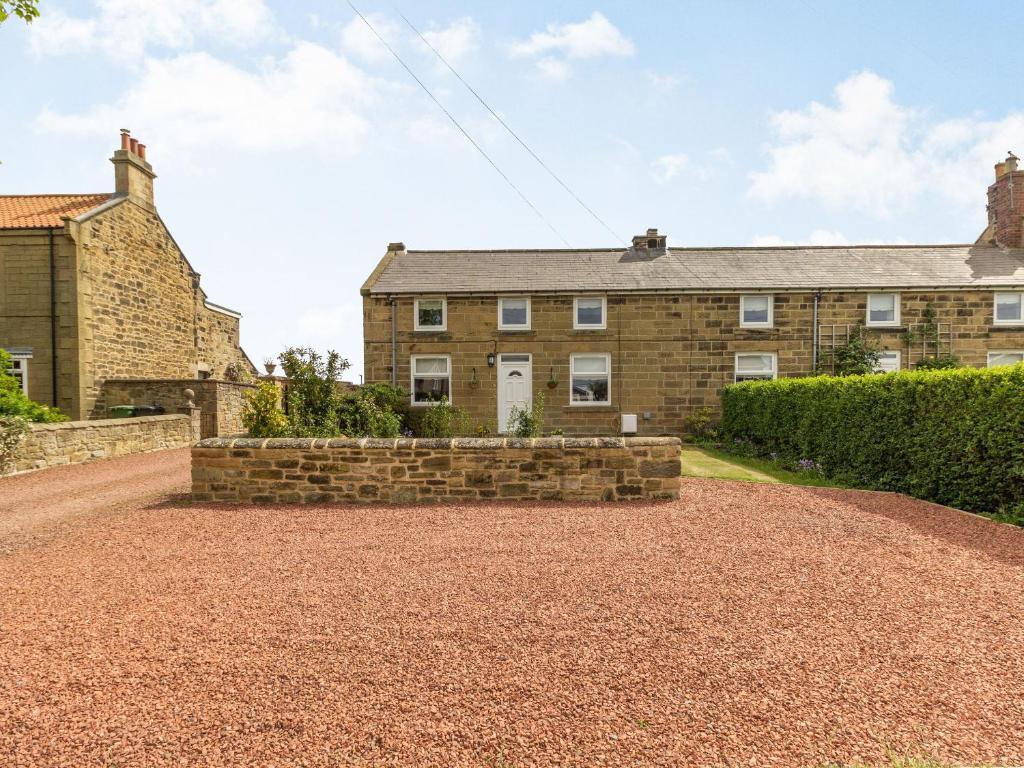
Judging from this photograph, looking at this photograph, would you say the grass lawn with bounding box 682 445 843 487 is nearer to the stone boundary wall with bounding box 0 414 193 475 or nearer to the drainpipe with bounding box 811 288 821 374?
the drainpipe with bounding box 811 288 821 374

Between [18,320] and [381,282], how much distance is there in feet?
35.4

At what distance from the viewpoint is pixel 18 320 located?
1536cm

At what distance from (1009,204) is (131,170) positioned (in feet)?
107

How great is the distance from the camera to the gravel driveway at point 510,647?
8.22 ft

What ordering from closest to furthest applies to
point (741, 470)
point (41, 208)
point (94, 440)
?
point (741, 470)
point (94, 440)
point (41, 208)

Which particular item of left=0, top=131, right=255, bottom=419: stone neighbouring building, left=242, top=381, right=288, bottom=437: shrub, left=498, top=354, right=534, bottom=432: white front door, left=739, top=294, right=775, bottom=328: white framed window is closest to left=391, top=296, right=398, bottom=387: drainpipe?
left=498, top=354, right=534, bottom=432: white front door

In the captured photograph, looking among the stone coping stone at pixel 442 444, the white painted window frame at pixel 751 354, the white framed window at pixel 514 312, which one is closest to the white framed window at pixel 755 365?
the white painted window frame at pixel 751 354

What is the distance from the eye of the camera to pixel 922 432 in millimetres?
7746

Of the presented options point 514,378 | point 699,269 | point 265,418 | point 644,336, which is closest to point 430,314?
point 514,378

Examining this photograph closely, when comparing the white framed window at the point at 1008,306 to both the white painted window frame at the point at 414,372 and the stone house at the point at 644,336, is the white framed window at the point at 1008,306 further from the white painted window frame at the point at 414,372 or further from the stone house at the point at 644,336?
the white painted window frame at the point at 414,372

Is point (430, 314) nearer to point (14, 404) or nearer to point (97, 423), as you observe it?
point (97, 423)

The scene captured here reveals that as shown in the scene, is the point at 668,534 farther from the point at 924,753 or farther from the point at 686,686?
the point at 924,753

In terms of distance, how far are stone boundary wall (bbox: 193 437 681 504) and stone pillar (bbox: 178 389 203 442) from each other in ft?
32.0

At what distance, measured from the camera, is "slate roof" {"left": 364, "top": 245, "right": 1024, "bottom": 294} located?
17250mm
